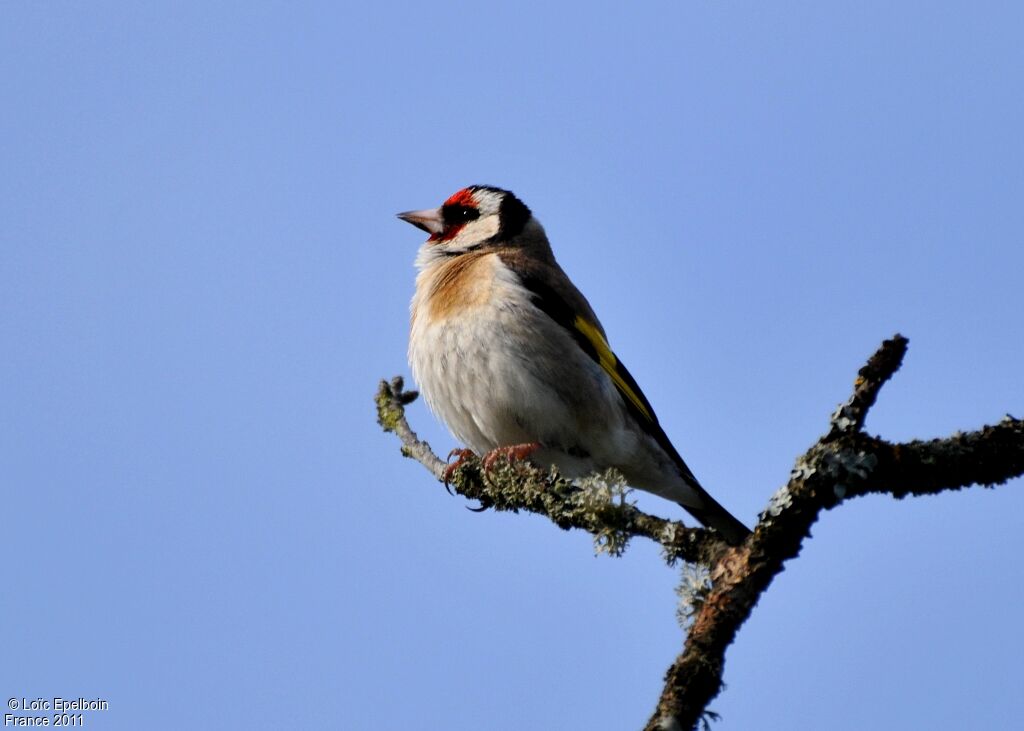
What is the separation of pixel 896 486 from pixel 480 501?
2548mm

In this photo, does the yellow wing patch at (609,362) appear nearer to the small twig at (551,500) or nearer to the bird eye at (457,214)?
the small twig at (551,500)

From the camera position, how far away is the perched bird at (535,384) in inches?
251

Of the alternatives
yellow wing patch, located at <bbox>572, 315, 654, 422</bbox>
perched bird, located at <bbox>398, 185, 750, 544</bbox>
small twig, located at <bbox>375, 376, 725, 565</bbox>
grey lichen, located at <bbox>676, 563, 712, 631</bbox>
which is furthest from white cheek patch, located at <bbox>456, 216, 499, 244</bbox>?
grey lichen, located at <bbox>676, 563, 712, 631</bbox>

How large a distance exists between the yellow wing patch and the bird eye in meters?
1.50

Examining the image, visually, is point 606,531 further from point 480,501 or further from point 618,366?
point 618,366

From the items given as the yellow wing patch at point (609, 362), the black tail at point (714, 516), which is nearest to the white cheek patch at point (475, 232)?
the yellow wing patch at point (609, 362)

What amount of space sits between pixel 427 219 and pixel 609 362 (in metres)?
2.00

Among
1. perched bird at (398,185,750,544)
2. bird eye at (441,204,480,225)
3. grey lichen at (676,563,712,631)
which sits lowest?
grey lichen at (676,563,712,631)

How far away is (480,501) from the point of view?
18.5 ft

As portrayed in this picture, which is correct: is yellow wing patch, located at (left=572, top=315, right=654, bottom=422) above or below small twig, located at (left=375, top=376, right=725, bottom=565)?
above

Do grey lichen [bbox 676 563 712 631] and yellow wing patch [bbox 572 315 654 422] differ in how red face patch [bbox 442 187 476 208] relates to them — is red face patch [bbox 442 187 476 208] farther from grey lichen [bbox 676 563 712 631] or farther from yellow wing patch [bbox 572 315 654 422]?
grey lichen [bbox 676 563 712 631]

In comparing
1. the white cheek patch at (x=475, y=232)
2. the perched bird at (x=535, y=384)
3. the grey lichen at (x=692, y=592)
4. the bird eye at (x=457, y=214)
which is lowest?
the grey lichen at (x=692, y=592)

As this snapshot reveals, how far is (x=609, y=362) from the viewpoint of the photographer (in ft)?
22.5

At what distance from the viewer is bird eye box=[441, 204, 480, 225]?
26.6 ft
